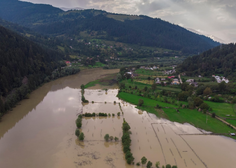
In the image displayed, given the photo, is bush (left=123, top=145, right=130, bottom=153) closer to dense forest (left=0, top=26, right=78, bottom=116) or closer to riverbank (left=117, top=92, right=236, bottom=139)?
riverbank (left=117, top=92, right=236, bottom=139)

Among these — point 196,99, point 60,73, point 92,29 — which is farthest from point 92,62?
point 92,29

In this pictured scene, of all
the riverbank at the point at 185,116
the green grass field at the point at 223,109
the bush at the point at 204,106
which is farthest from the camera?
the bush at the point at 204,106

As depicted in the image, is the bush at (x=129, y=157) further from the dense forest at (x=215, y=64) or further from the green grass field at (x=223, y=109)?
the dense forest at (x=215, y=64)

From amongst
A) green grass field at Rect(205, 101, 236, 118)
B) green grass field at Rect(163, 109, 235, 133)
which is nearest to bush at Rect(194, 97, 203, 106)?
green grass field at Rect(163, 109, 235, 133)

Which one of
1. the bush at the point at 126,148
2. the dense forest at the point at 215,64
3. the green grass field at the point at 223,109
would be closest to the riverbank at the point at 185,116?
the green grass field at the point at 223,109

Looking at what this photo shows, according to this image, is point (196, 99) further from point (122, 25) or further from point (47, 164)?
point (122, 25)

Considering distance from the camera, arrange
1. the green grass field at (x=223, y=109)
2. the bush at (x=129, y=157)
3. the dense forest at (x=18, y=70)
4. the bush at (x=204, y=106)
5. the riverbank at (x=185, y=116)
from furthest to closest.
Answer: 1. the dense forest at (x=18, y=70)
2. the bush at (x=204, y=106)
3. the green grass field at (x=223, y=109)
4. the riverbank at (x=185, y=116)
5. the bush at (x=129, y=157)

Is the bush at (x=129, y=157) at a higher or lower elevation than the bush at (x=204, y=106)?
lower
